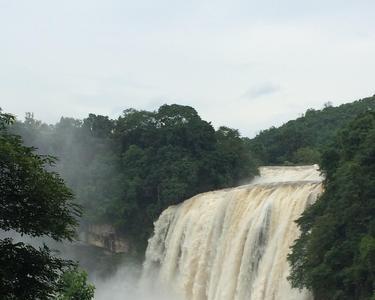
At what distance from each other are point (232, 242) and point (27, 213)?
14029mm

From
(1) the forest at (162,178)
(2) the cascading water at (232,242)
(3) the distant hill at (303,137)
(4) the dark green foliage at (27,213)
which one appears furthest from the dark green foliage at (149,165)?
(4) the dark green foliage at (27,213)

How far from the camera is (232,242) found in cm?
1978

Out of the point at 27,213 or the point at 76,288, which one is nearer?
the point at 27,213

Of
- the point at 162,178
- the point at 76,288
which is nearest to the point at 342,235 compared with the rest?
the point at 76,288

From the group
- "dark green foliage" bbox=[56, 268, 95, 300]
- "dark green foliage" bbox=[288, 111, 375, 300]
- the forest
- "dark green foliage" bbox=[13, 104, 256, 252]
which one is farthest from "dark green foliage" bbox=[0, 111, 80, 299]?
"dark green foliage" bbox=[13, 104, 256, 252]

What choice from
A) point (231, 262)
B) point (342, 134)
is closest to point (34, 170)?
point (342, 134)

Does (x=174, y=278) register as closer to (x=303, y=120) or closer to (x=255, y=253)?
(x=255, y=253)

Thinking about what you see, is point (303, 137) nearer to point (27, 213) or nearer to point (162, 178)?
point (162, 178)

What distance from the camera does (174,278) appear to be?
2414cm

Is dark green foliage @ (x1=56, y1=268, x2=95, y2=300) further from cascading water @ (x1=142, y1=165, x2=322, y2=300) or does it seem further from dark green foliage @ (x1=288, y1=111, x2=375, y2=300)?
cascading water @ (x1=142, y1=165, x2=322, y2=300)

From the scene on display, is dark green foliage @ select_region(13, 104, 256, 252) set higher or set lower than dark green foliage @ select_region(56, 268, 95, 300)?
higher

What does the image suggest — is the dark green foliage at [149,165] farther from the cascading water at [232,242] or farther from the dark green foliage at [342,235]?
the dark green foliage at [342,235]

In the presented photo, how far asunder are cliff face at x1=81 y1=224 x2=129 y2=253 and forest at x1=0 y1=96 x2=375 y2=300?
36 cm

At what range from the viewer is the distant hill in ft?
115
